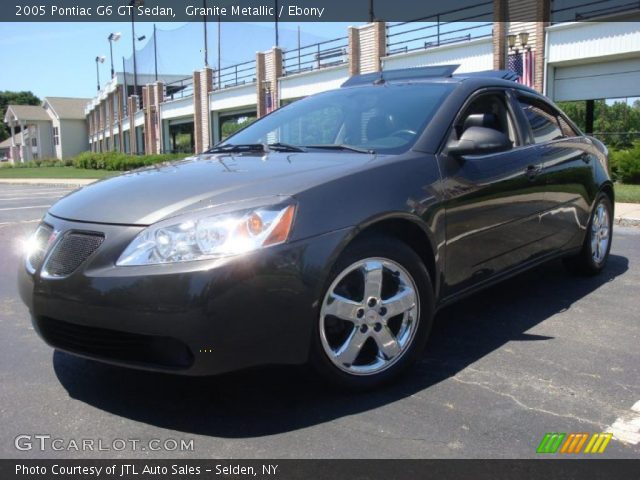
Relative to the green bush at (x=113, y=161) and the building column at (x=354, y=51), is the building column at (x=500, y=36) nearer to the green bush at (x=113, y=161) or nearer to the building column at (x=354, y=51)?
the building column at (x=354, y=51)

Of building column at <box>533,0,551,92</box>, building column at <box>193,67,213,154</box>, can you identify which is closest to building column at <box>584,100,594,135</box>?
building column at <box>533,0,551,92</box>

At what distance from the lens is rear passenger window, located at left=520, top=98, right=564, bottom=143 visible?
4539mm

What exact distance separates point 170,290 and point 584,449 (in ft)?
5.94

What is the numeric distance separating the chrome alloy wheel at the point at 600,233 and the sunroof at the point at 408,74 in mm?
1942

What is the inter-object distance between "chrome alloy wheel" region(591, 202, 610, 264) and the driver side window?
1.53 metres

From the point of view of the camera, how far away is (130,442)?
265cm

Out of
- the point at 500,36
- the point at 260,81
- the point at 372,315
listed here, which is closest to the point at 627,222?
the point at 372,315

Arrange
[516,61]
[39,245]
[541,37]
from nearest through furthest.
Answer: [39,245] < [541,37] < [516,61]

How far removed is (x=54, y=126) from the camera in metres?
82.4

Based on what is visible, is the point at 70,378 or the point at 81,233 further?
the point at 70,378

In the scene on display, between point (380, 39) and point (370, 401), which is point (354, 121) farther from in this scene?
point (380, 39)

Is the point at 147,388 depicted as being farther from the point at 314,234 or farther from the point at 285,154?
the point at 285,154

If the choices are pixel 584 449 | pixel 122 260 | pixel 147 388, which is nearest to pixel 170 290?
pixel 122 260

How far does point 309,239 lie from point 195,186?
0.64m
